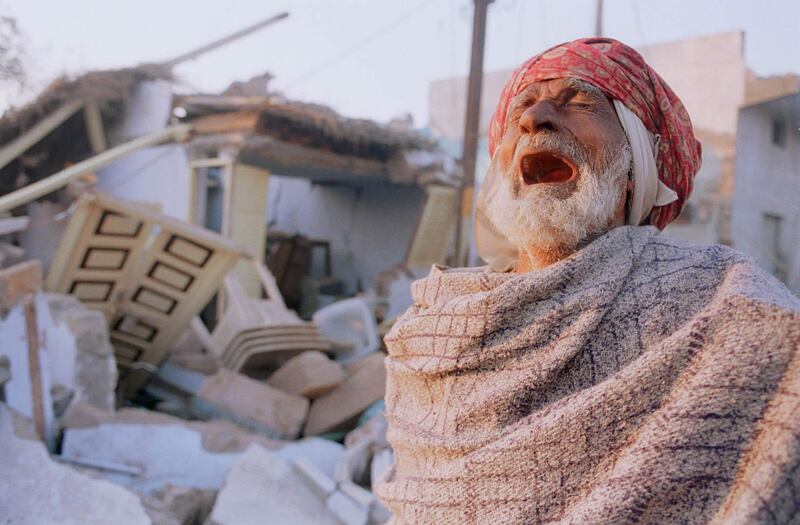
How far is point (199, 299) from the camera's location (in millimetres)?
6406

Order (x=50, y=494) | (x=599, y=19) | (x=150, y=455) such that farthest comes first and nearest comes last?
(x=599, y=19) → (x=150, y=455) → (x=50, y=494)

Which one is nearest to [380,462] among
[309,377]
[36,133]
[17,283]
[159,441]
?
[159,441]

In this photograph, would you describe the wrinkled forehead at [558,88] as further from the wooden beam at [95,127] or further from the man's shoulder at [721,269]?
the wooden beam at [95,127]

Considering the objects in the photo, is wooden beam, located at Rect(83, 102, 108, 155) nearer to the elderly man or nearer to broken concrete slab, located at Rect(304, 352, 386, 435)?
broken concrete slab, located at Rect(304, 352, 386, 435)

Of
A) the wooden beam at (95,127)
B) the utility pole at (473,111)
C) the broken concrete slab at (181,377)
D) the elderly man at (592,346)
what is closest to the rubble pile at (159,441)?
the broken concrete slab at (181,377)

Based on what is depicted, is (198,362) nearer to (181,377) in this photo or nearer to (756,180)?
(181,377)

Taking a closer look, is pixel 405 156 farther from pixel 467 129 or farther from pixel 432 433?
pixel 432 433

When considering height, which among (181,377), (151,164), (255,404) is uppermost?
(151,164)

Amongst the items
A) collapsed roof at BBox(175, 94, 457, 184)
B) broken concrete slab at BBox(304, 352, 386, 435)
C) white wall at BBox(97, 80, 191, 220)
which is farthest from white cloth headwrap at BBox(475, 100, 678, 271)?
white wall at BBox(97, 80, 191, 220)

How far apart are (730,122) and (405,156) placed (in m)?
6.35

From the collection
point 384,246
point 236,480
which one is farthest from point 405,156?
point 236,480

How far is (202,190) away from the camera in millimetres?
9641

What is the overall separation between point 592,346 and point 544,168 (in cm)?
48

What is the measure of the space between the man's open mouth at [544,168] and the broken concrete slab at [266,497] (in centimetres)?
256
